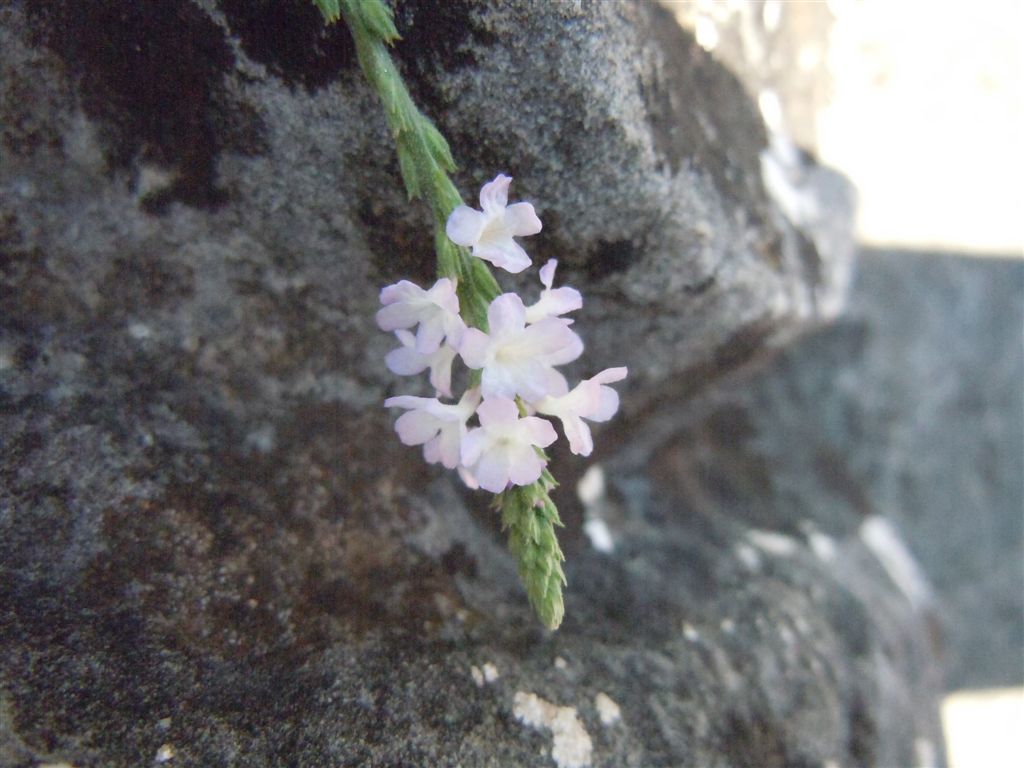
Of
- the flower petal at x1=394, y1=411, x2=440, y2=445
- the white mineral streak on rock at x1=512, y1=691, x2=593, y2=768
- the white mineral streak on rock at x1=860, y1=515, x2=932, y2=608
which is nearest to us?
the flower petal at x1=394, y1=411, x2=440, y2=445

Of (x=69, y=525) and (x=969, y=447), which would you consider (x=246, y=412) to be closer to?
(x=69, y=525)

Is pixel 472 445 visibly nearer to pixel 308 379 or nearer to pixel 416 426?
pixel 416 426

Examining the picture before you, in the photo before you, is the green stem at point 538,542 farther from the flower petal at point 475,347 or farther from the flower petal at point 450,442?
the flower petal at point 475,347

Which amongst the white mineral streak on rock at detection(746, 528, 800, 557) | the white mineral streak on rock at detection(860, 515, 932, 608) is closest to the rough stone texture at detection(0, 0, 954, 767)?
the white mineral streak on rock at detection(746, 528, 800, 557)

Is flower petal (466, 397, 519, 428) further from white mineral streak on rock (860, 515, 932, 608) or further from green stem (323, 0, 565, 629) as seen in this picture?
white mineral streak on rock (860, 515, 932, 608)

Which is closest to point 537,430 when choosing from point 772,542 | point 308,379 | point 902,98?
point 308,379

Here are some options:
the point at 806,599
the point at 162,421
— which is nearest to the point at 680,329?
the point at 806,599

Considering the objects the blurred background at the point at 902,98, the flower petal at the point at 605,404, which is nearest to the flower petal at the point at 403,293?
the flower petal at the point at 605,404
